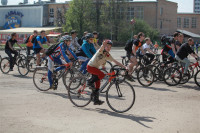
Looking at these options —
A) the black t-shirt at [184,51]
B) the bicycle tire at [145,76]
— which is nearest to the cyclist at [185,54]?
the black t-shirt at [184,51]

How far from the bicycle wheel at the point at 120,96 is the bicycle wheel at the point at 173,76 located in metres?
4.32

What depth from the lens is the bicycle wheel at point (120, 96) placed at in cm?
711

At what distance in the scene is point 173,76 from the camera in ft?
36.6

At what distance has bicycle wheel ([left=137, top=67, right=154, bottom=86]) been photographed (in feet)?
36.4

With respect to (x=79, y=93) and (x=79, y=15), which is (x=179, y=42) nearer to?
(x=79, y=93)

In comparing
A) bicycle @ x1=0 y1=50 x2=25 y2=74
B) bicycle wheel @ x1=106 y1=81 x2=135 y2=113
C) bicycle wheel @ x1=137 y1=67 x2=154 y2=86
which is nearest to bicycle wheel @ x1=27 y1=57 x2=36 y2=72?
bicycle @ x1=0 y1=50 x2=25 y2=74

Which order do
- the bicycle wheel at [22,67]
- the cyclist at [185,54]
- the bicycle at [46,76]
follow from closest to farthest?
the bicycle at [46,76], the cyclist at [185,54], the bicycle wheel at [22,67]

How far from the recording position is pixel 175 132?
5707 millimetres

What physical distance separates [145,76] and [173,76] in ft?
3.22

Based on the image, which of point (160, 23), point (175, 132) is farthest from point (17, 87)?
point (160, 23)

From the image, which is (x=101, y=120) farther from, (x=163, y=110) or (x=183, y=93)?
(x=183, y=93)

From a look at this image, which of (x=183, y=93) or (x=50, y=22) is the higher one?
(x=50, y=22)

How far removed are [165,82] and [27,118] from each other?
6.18m

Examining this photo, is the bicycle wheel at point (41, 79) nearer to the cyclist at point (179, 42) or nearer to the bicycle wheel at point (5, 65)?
the bicycle wheel at point (5, 65)
